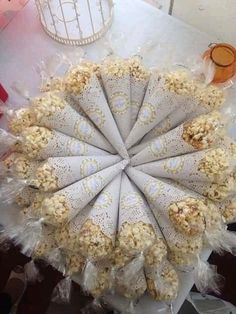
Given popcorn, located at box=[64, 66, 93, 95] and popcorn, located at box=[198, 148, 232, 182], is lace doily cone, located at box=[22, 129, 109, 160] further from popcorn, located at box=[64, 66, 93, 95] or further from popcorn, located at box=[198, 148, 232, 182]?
popcorn, located at box=[198, 148, 232, 182]

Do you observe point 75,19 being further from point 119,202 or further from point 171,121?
point 119,202

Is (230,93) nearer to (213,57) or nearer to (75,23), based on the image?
(213,57)

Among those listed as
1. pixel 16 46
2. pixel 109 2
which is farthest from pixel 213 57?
pixel 16 46

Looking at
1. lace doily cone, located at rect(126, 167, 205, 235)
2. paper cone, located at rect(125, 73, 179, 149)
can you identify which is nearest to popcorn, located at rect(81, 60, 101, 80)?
paper cone, located at rect(125, 73, 179, 149)

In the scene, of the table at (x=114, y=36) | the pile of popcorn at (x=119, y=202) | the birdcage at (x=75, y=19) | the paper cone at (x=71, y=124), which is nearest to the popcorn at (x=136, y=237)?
the pile of popcorn at (x=119, y=202)

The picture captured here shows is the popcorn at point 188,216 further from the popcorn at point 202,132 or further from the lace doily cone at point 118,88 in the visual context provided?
the lace doily cone at point 118,88

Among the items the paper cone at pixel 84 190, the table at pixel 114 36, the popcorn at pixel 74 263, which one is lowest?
the popcorn at pixel 74 263
